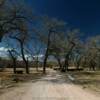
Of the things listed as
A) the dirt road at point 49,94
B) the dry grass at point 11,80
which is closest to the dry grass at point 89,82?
the dirt road at point 49,94

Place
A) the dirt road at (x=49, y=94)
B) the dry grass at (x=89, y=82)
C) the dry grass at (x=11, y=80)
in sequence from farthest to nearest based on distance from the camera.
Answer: the dry grass at (x=11, y=80) < the dry grass at (x=89, y=82) < the dirt road at (x=49, y=94)

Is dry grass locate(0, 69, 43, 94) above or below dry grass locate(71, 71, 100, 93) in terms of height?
above

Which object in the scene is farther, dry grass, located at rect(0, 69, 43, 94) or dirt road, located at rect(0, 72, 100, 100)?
dry grass, located at rect(0, 69, 43, 94)

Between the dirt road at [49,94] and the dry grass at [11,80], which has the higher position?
the dirt road at [49,94]

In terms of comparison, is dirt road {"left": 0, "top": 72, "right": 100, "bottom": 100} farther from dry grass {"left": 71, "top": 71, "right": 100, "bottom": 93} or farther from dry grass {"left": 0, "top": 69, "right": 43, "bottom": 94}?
dry grass {"left": 71, "top": 71, "right": 100, "bottom": 93}

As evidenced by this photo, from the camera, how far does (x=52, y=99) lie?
11109mm

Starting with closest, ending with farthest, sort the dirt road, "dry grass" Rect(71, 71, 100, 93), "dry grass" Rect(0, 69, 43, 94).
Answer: the dirt road
"dry grass" Rect(71, 71, 100, 93)
"dry grass" Rect(0, 69, 43, 94)

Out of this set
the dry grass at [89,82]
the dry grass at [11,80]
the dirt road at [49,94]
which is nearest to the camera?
the dirt road at [49,94]

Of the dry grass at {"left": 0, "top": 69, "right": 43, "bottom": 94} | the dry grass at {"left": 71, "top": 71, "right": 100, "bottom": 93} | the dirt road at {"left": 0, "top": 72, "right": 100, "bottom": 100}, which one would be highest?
the dirt road at {"left": 0, "top": 72, "right": 100, "bottom": 100}

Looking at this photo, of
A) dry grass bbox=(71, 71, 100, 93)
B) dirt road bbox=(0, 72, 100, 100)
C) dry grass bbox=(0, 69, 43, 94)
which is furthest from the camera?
dry grass bbox=(0, 69, 43, 94)

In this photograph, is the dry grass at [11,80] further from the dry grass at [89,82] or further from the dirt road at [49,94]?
the dry grass at [89,82]

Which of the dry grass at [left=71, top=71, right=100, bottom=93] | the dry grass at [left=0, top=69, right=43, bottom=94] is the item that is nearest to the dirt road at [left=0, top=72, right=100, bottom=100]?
the dry grass at [left=0, top=69, right=43, bottom=94]

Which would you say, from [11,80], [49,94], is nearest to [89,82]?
[11,80]

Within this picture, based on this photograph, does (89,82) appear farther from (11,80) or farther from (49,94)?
(49,94)
